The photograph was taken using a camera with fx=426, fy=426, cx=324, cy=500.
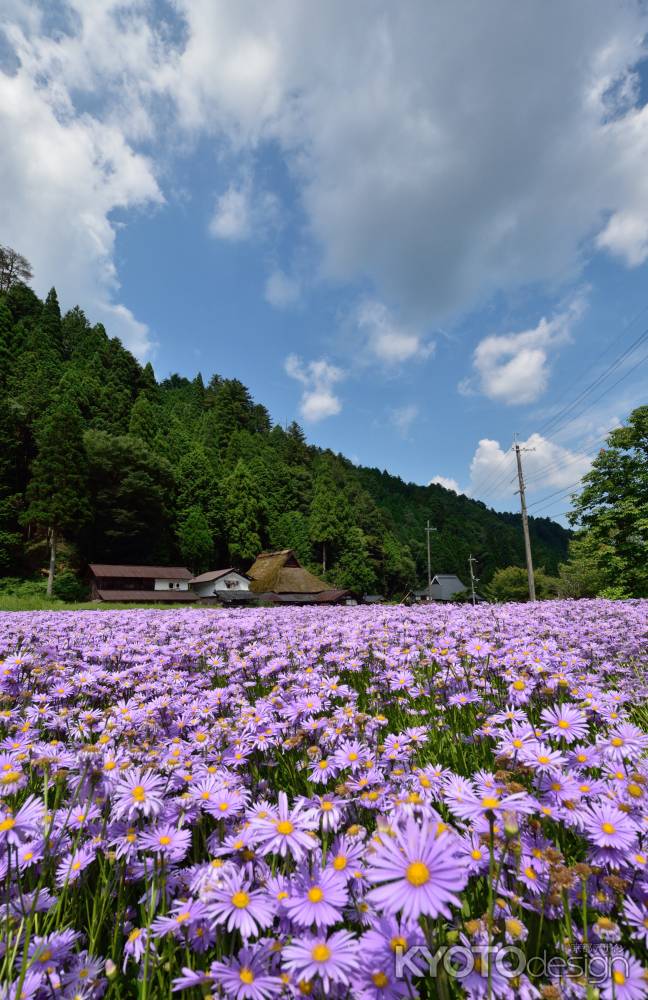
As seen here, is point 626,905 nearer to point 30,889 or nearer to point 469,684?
point 30,889

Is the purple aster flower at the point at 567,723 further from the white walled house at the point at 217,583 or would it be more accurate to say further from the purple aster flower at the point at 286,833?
the white walled house at the point at 217,583

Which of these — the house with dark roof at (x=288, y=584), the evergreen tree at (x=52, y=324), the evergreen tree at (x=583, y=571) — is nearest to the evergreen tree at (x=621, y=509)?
the evergreen tree at (x=583, y=571)

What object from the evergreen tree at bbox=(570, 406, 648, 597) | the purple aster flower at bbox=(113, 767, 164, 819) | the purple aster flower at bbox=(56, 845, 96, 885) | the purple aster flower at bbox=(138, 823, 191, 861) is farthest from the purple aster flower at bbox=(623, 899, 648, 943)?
the evergreen tree at bbox=(570, 406, 648, 597)

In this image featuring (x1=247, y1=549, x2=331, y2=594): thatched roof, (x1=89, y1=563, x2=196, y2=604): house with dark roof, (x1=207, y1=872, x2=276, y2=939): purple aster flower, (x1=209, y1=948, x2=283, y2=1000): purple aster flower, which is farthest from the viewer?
(x1=247, y1=549, x2=331, y2=594): thatched roof

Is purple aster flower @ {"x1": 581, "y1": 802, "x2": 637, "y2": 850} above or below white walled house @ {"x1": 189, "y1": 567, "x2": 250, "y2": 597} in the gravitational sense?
below

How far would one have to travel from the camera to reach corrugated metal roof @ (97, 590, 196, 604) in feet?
116

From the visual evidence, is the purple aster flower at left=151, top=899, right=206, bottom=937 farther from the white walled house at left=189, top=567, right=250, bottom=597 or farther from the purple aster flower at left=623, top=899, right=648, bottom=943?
the white walled house at left=189, top=567, right=250, bottom=597

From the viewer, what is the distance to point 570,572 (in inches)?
1609

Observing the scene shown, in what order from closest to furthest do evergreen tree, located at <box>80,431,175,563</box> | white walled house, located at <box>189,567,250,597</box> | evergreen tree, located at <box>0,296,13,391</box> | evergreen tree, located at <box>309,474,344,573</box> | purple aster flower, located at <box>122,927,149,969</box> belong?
purple aster flower, located at <box>122,927,149,969</box> < white walled house, located at <box>189,567,250,597</box> < evergreen tree, located at <box>80,431,175,563</box> < evergreen tree, located at <box>0,296,13,391</box> < evergreen tree, located at <box>309,474,344,573</box>

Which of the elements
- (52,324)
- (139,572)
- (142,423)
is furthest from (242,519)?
(52,324)

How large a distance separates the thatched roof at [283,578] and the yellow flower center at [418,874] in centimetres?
4228

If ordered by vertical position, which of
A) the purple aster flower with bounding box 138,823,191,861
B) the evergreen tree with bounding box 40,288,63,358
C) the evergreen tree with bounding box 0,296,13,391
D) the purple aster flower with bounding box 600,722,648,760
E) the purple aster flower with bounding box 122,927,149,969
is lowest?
the purple aster flower with bounding box 122,927,149,969

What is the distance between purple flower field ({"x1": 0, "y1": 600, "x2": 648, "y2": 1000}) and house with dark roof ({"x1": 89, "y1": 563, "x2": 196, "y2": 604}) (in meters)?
35.6

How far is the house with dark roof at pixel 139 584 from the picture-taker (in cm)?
3650
